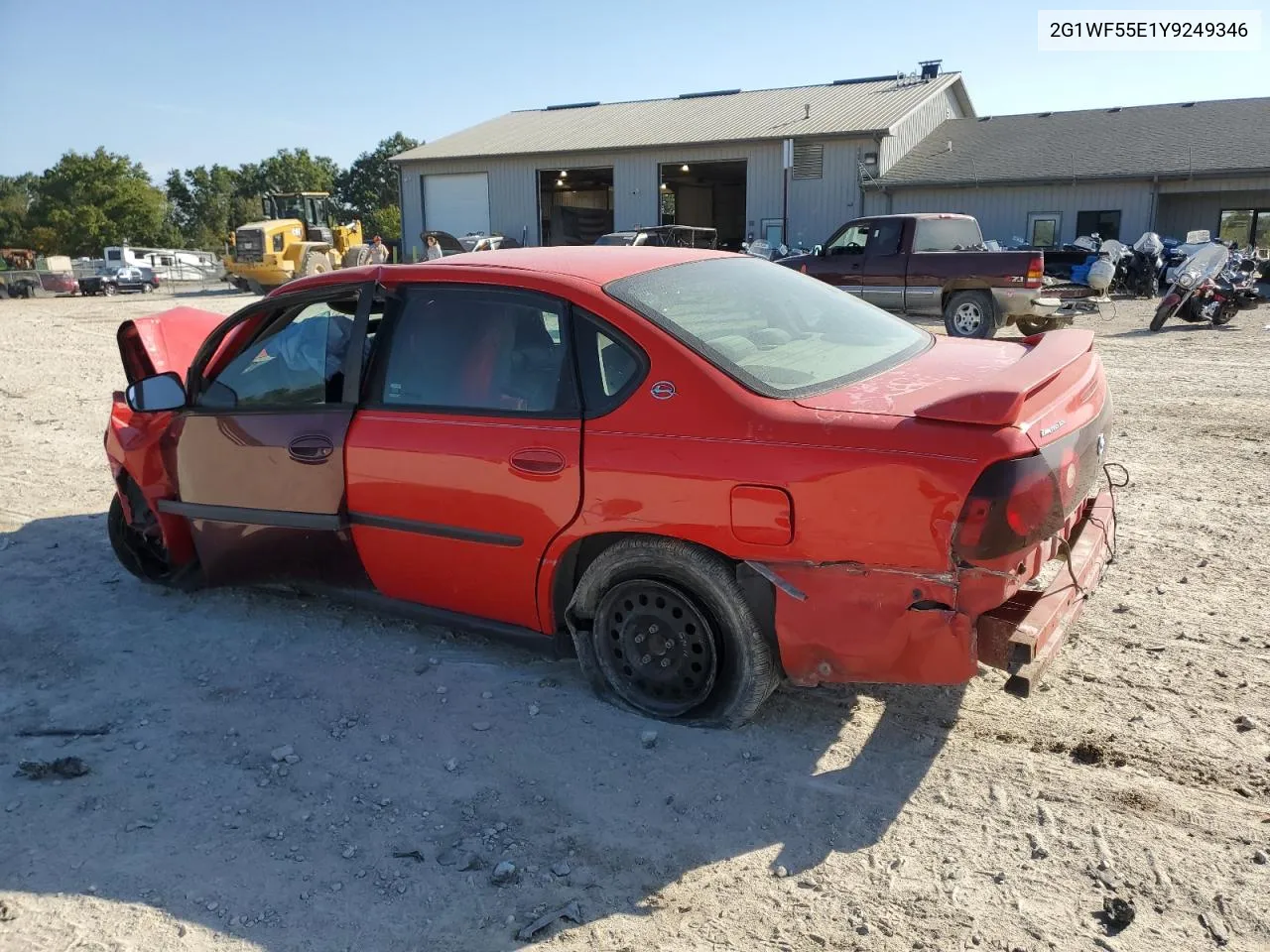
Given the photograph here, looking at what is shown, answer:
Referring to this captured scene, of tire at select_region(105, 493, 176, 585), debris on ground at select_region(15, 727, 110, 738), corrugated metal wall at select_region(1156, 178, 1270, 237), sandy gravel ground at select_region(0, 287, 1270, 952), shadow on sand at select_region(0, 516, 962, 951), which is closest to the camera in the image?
sandy gravel ground at select_region(0, 287, 1270, 952)

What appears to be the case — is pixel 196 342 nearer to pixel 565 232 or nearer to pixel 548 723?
pixel 548 723

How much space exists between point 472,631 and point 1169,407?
299 inches

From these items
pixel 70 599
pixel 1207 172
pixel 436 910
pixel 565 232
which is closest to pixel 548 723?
pixel 436 910

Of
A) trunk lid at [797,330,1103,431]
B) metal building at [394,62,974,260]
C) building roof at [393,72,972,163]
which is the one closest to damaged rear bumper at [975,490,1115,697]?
trunk lid at [797,330,1103,431]

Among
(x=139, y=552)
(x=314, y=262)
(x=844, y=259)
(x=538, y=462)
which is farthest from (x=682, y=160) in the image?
(x=538, y=462)

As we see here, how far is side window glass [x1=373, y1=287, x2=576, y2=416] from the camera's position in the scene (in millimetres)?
3609

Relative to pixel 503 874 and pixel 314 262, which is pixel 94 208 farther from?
pixel 503 874

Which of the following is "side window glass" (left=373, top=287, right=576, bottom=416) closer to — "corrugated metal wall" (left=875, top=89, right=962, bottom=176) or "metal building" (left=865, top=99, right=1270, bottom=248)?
"metal building" (left=865, top=99, right=1270, bottom=248)

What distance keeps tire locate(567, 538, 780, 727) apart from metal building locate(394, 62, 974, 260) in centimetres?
2683

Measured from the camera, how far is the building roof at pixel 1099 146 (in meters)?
26.3

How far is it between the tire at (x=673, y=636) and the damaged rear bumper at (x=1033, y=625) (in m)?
0.73

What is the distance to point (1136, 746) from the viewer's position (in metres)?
3.31

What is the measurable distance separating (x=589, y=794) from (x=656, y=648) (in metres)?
0.60

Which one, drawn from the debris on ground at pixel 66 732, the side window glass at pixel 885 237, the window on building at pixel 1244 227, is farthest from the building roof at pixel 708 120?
the debris on ground at pixel 66 732
